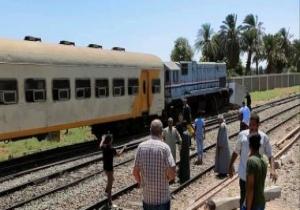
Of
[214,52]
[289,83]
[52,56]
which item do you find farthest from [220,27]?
[52,56]

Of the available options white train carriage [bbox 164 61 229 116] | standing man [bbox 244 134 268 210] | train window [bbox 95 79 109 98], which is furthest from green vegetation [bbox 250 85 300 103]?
standing man [bbox 244 134 268 210]

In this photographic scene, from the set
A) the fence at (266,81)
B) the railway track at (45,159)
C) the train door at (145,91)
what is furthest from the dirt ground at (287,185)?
the fence at (266,81)

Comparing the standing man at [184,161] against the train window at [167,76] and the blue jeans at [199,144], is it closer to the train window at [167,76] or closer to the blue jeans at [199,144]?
the blue jeans at [199,144]

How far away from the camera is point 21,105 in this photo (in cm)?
1590

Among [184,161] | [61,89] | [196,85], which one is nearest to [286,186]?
[184,161]

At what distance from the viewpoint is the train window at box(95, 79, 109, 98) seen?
19812 mm

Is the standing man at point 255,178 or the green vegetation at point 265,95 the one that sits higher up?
the standing man at point 255,178

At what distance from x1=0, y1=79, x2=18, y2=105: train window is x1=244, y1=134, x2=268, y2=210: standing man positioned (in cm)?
955

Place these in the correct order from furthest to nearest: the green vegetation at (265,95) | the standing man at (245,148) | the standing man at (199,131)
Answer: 1. the green vegetation at (265,95)
2. the standing man at (199,131)
3. the standing man at (245,148)

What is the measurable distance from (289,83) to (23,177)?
64.6 m

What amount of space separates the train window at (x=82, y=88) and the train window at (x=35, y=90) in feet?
6.04

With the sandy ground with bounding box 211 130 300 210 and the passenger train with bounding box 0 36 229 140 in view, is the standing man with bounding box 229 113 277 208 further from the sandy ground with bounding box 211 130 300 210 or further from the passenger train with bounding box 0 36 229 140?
the passenger train with bounding box 0 36 229 140

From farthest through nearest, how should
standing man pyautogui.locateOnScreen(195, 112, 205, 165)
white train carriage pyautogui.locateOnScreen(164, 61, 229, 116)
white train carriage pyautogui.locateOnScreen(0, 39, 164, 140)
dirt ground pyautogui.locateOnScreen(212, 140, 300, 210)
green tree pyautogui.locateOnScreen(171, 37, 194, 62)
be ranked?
green tree pyautogui.locateOnScreen(171, 37, 194, 62), white train carriage pyautogui.locateOnScreen(164, 61, 229, 116), standing man pyautogui.locateOnScreen(195, 112, 205, 165), white train carriage pyautogui.locateOnScreen(0, 39, 164, 140), dirt ground pyautogui.locateOnScreen(212, 140, 300, 210)

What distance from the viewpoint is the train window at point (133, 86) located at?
72.7ft
